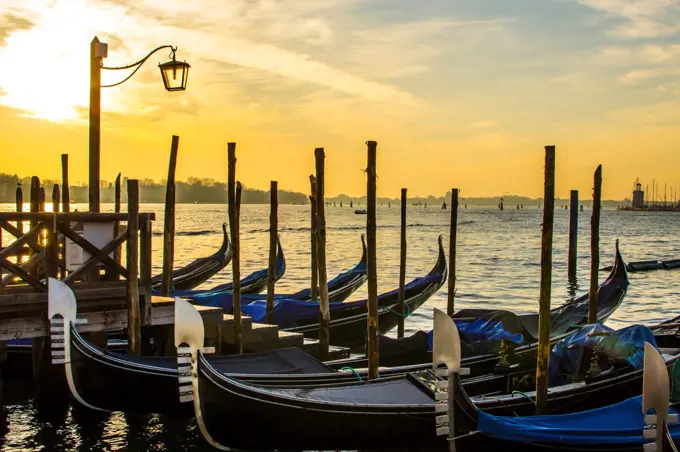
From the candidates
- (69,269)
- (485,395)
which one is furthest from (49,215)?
(485,395)

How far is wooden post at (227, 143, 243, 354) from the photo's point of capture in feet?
30.0

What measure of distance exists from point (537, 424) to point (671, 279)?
2329cm

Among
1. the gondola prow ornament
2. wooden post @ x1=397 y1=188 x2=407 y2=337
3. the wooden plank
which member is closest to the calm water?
the wooden plank

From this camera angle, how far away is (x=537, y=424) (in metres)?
6.15

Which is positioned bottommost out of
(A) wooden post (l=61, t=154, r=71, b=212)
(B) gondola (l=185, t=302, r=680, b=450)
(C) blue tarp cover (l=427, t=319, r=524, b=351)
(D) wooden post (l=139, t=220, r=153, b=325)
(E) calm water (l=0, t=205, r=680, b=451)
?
(E) calm water (l=0, t=205, r=680, b=451)

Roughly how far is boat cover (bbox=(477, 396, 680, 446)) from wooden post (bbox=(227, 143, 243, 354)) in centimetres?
383

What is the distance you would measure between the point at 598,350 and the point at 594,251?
3365 millimetres

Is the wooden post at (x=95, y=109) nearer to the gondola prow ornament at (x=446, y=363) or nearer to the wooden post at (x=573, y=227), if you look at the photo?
the gondola prow ornament at (x=446, y=363)

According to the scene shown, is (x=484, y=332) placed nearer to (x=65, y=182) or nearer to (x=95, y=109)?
(x=95, y=109)

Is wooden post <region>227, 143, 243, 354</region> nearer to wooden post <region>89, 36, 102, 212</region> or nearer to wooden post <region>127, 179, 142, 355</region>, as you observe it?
wooden post <region>127, 179, 142, 355</region>

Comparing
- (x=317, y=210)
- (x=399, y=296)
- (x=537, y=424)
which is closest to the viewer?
(x=537, y=424)

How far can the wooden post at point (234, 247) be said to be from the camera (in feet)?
30.0

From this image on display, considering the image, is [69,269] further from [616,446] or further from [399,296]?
[399,296]

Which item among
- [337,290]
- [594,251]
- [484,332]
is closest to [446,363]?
[484,332]
